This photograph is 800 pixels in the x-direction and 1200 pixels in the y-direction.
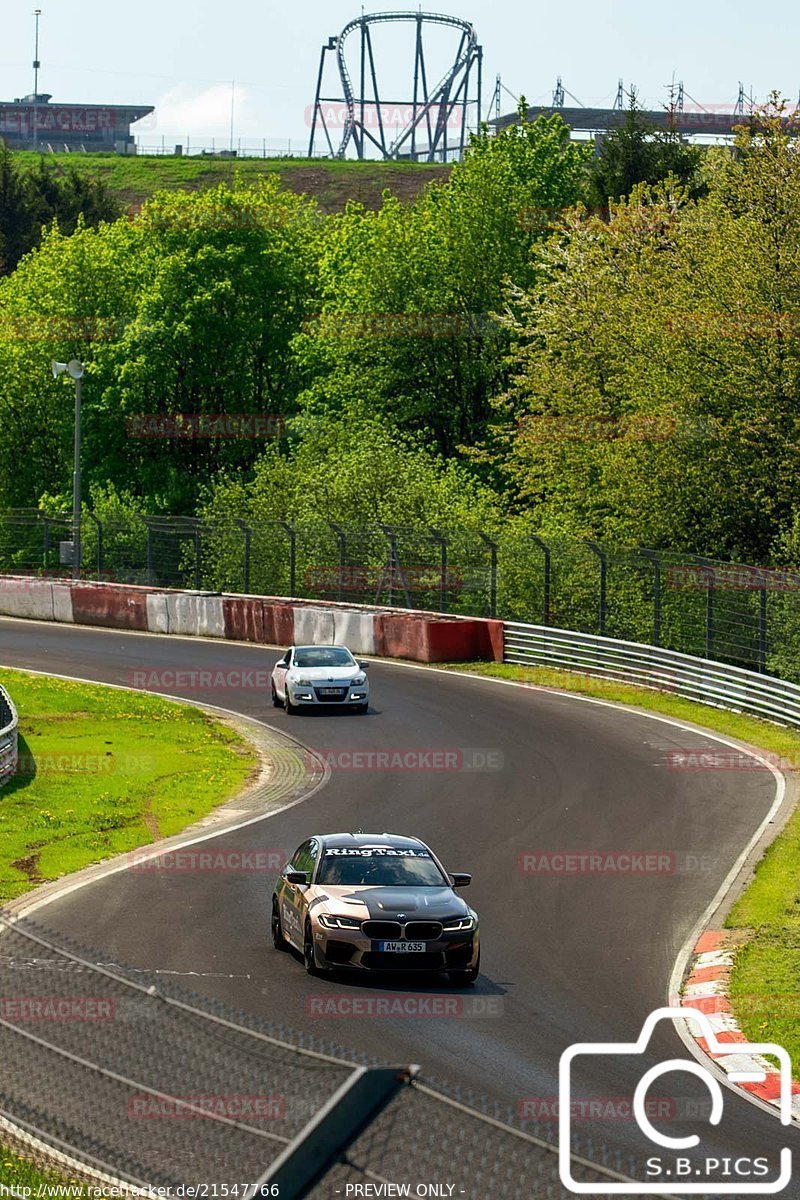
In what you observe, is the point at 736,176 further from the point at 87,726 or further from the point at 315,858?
the point at 315,858

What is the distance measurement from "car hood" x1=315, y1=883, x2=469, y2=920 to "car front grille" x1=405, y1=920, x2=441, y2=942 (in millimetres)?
57

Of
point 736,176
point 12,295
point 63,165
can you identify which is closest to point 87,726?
point 736,176

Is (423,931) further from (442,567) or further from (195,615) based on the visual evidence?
(195,615)

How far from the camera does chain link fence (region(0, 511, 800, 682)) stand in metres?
34.5

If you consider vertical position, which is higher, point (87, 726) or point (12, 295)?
point (12, 295)

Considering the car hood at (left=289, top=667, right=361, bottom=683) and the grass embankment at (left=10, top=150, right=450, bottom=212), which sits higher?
the grass embankment at (left=10, top=150, right=450, bottom=212)

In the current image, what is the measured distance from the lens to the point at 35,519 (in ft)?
175

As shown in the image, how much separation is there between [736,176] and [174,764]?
28.0 meters

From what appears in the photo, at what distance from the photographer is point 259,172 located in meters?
144

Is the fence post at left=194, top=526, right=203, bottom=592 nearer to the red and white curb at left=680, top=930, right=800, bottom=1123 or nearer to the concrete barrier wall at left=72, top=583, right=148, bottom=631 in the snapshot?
the concrete barrier wall at left=72, top=583, right=148, bottom=631

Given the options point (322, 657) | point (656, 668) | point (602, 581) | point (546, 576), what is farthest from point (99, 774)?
point (546, 576)

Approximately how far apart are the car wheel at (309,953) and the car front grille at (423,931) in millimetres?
960

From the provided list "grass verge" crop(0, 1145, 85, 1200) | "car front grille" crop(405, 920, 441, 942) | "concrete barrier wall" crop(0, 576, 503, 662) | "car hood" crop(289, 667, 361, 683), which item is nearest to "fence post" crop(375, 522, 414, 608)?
"concrete barrier wall" crop(0, 576, 503, 662)

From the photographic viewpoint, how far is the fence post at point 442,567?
42500 millimetres
